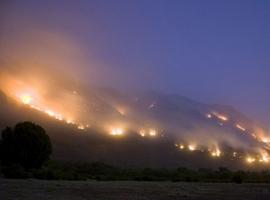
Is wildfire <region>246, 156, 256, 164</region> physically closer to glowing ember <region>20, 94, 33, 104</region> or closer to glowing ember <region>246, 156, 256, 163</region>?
glowing ember <region>246, 156, 256, 163</region>

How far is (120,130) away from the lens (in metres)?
99.9

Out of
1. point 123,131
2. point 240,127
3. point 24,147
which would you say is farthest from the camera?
point 240,127

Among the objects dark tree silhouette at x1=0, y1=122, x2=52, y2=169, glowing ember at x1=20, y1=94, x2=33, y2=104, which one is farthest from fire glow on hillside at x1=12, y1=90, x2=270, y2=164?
dark tree silhouette at x1=0, y1=122, x2=52, y2=169

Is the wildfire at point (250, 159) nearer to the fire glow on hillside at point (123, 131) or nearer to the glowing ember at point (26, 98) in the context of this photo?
the fire glow on hillside at point (123, 131)

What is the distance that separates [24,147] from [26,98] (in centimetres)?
6040

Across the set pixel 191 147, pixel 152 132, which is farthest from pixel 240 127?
pixel 191 147

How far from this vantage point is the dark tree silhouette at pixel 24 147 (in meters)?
42.0

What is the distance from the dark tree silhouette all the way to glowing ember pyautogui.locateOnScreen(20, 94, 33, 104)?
177 feet

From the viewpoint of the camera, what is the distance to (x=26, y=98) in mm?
100875

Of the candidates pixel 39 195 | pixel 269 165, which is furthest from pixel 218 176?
pixel 269 165

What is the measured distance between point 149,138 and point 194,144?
10.6m

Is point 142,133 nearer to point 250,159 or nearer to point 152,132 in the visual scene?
point 152,132

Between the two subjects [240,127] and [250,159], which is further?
[240,127]

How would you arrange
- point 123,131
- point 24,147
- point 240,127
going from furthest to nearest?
point 240,127
point 123,131
point 24,147
